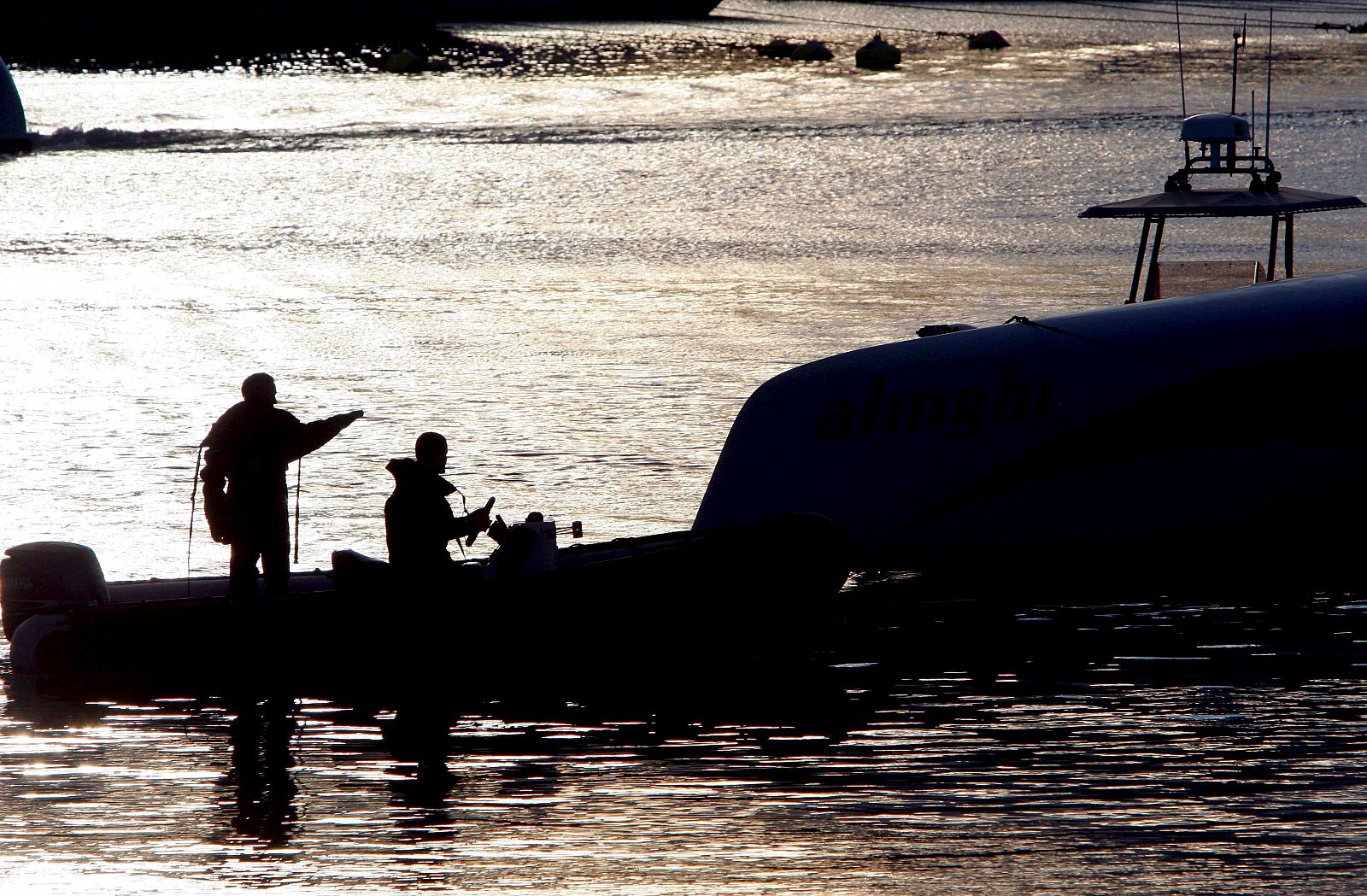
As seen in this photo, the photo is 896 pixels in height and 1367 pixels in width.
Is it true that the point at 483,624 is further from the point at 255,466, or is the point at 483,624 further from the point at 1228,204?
the point at 1228,204

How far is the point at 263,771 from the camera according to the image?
11.3 meters

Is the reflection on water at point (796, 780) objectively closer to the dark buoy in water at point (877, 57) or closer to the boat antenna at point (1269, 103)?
the boat antenna at point (1269, 103)

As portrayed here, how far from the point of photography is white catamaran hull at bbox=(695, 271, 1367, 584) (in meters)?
15.2

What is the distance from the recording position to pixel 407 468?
41.4ft

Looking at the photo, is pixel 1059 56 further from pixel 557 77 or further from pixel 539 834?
pixel 539 834

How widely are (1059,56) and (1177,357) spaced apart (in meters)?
71.3

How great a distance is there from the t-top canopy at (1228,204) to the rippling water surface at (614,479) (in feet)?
15.5

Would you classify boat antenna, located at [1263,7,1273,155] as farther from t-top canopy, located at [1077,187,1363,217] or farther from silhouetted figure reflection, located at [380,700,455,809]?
silhouetted figure reflection, located at [380,700,455,809]

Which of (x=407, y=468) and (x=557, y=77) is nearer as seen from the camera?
(x=407, y=468)

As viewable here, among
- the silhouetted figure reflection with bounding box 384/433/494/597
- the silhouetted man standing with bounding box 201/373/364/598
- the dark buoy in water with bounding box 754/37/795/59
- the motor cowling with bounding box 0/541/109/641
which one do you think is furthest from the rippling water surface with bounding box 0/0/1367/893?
the dark buoy in water with bounding box 754/37/795/59

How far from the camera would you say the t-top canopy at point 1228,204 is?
20.2 meters

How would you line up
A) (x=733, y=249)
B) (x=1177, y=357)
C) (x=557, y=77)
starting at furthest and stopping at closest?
(x=557, y=77) → (x=733, y=249) → (x=1177, y=357)

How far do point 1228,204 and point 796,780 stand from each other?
11.7 metres

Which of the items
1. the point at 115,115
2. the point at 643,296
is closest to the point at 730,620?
the point at 643,296
